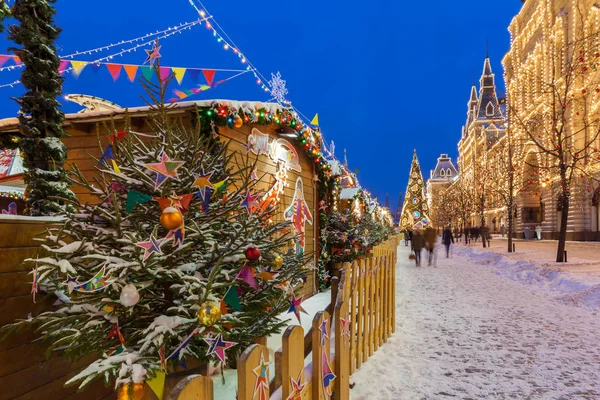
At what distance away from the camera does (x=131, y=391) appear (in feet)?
7.79

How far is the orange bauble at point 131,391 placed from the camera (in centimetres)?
233

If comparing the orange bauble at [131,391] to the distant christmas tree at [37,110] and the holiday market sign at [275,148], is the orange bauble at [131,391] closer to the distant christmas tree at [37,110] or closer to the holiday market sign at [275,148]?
the distant christmas tree at [37,110]

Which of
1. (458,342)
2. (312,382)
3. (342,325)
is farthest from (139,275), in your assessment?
(458,342)

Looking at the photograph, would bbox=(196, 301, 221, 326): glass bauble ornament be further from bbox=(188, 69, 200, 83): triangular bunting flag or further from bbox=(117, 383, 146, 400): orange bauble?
bbox=(188, 69, 200, 83): triangular bunting flag

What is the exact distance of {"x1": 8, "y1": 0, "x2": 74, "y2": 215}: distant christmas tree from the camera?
4.08m

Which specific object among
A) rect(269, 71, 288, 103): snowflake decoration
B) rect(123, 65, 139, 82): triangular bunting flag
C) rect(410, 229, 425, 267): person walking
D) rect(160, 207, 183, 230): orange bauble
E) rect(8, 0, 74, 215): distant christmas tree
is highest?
rect(269, 71, 288, 103): snowflake decoration

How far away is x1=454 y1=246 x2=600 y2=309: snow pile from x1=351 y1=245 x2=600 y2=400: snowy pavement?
1.23 ft

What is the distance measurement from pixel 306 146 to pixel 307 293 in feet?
11.6

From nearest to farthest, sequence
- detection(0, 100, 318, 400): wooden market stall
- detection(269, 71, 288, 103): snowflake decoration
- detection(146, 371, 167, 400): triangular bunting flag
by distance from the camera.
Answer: detection(146, 371, 167, 400): triangular bunting flag
detection(0, 100, 318, 400): wooden market stall
detection(269, 71, 288, 103): snowflake decoration

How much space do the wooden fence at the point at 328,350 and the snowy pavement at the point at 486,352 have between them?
17.8 inches

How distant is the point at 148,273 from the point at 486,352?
488 cm

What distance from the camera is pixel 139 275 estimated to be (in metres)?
2.81

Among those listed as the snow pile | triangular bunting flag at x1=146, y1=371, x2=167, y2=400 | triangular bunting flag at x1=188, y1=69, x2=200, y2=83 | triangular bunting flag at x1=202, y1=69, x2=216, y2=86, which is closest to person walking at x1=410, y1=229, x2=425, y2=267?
the snow pile

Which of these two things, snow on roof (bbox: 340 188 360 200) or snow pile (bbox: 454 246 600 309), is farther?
snow on roof (bbox: 340 188 360 200)
